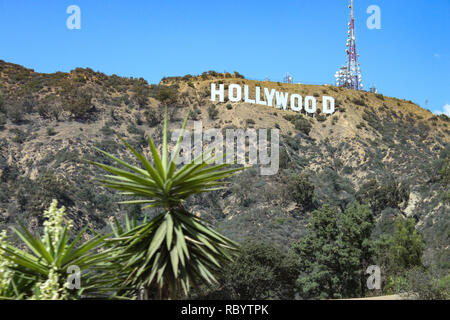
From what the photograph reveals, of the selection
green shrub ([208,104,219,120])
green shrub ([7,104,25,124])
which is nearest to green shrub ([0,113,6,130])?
green shrub ([7,104,25,124])

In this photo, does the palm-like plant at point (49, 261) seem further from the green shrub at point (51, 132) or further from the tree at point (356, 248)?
the green shrub at point (51, 132)

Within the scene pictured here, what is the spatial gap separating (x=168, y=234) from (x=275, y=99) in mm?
60943

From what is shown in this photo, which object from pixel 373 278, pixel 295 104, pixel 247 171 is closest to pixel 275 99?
pixel 295 104

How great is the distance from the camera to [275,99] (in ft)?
225

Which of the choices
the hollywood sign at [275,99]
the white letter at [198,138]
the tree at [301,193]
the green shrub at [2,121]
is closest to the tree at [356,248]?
the tree at [301,193]

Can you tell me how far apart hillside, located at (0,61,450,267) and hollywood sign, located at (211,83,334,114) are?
1.45 metres

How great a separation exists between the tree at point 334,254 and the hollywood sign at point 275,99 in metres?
31.9

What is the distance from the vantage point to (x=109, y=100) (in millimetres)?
63031

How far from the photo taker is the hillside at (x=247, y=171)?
42625 millimetres

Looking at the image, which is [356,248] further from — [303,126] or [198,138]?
[303,126]

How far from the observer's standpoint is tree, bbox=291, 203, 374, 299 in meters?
32.3

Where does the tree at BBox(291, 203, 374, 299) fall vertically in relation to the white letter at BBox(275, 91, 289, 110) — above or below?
below

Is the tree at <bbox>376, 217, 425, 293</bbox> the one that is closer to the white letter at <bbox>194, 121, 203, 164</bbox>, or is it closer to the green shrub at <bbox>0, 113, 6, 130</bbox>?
the white letter at <bbox>194, 121, 203, 164</bbox>

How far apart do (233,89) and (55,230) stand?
59986 mm
